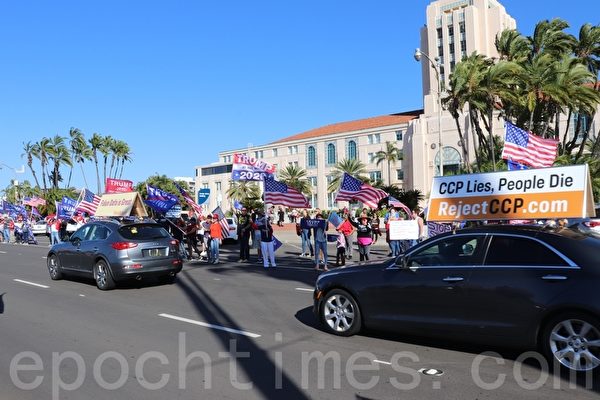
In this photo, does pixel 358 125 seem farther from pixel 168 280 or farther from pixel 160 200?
pixel 168 280

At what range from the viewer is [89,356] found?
616 cm

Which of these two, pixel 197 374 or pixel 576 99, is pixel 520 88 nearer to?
pixel 576 99

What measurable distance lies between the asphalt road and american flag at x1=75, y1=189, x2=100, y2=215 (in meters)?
15.1

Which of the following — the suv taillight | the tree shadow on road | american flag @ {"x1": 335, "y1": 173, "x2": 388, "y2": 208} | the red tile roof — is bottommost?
the tree shadow on road

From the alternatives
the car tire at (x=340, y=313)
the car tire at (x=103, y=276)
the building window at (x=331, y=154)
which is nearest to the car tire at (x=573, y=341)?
the car tire at (x=340, y=313)

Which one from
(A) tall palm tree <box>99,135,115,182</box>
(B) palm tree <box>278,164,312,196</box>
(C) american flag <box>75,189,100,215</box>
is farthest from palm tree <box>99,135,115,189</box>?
(C) american flag <box>75,189,100,215</box>

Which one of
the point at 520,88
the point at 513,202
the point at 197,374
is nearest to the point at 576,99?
the point at 520,88

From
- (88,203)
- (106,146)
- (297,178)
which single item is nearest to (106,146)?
(106,146)

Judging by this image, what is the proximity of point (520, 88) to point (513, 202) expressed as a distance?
89.6 feet

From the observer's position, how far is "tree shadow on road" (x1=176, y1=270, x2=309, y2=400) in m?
4.88

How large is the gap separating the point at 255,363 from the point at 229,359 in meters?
0.35

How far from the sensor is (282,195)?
53.0 feet

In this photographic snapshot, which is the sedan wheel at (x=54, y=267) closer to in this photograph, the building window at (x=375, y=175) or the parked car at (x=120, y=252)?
the parked car at (x=120, y=252)

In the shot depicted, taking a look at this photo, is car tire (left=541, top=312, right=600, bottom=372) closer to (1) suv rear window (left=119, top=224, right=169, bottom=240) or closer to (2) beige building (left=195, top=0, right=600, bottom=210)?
(1) suv rear window (left=119, top=224, right=169, bottom=240)
